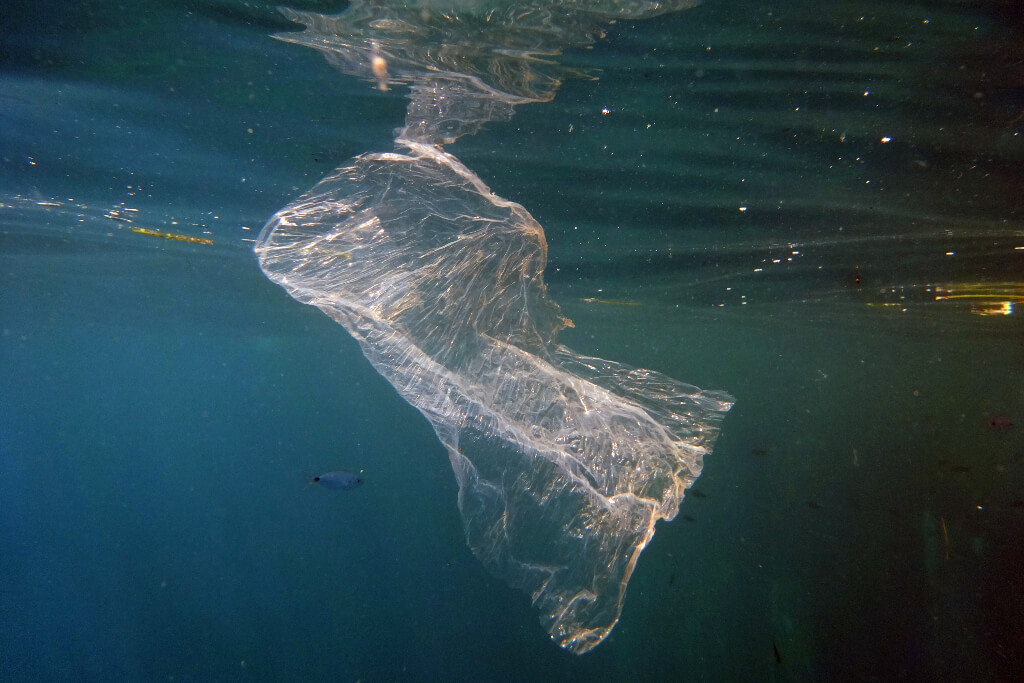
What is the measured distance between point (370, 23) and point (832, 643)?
23449 millimetres

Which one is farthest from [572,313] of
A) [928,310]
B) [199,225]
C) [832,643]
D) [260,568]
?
[260,568]

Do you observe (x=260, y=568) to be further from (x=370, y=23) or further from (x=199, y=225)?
(x=370, y=23)

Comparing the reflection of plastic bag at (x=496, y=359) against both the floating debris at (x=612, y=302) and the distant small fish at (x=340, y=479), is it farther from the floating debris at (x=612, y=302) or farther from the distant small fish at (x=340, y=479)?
the floating debris at (x=612, y=302)

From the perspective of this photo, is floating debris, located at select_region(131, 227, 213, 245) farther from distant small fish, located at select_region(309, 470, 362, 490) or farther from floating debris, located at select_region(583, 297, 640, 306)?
floating debris, located at select_region(583, 297, 640, 306)

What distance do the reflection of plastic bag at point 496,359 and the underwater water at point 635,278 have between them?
0.74 feet

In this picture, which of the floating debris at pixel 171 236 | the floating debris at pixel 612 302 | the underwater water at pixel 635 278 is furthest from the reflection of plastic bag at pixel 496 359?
the floating debris at pixel 612 302

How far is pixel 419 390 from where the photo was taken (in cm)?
440

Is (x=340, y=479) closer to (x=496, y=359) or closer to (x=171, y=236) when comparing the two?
(x=496, y=359)

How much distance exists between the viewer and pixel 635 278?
1467cm

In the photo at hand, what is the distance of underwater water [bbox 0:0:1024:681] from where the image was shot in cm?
530

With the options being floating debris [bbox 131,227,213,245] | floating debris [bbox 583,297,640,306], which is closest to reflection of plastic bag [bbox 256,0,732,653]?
floating debris [bbox 131,227,213,245]

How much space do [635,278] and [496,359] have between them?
10754mm

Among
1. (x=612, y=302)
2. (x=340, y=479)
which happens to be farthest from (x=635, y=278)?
(x=340, y=479)

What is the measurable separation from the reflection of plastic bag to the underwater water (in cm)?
22
